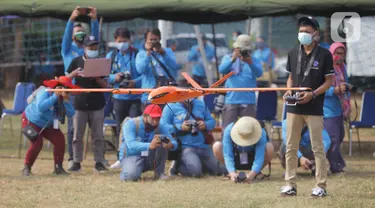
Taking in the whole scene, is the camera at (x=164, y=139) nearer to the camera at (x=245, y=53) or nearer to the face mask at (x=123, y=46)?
the camera at (x=245, y=53)

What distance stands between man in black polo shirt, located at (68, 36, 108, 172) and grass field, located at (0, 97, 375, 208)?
10.3 inches

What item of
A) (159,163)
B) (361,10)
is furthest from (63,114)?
(361,10)

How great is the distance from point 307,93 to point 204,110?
8.63ft

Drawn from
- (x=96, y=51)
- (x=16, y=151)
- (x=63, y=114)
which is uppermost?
(x=96, y=51)

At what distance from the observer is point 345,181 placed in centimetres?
950

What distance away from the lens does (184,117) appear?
10234 mm

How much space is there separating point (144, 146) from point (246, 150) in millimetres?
1295

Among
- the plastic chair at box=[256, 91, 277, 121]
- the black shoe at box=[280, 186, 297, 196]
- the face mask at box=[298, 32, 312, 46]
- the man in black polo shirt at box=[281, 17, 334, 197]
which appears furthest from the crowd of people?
the plastic chair at box=[256, 91, 277, 121]

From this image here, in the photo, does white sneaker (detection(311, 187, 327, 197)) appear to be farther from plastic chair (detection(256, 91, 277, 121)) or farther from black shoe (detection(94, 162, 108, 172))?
plastic chair (detection(256, 91, 277, 121))

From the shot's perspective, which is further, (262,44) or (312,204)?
(262,44)

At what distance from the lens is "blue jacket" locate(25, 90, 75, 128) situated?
9.95 meters

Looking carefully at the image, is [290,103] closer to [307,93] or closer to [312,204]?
[307,93]

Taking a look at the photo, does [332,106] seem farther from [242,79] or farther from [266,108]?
[266,108]

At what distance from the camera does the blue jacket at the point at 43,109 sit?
32.7 feet
